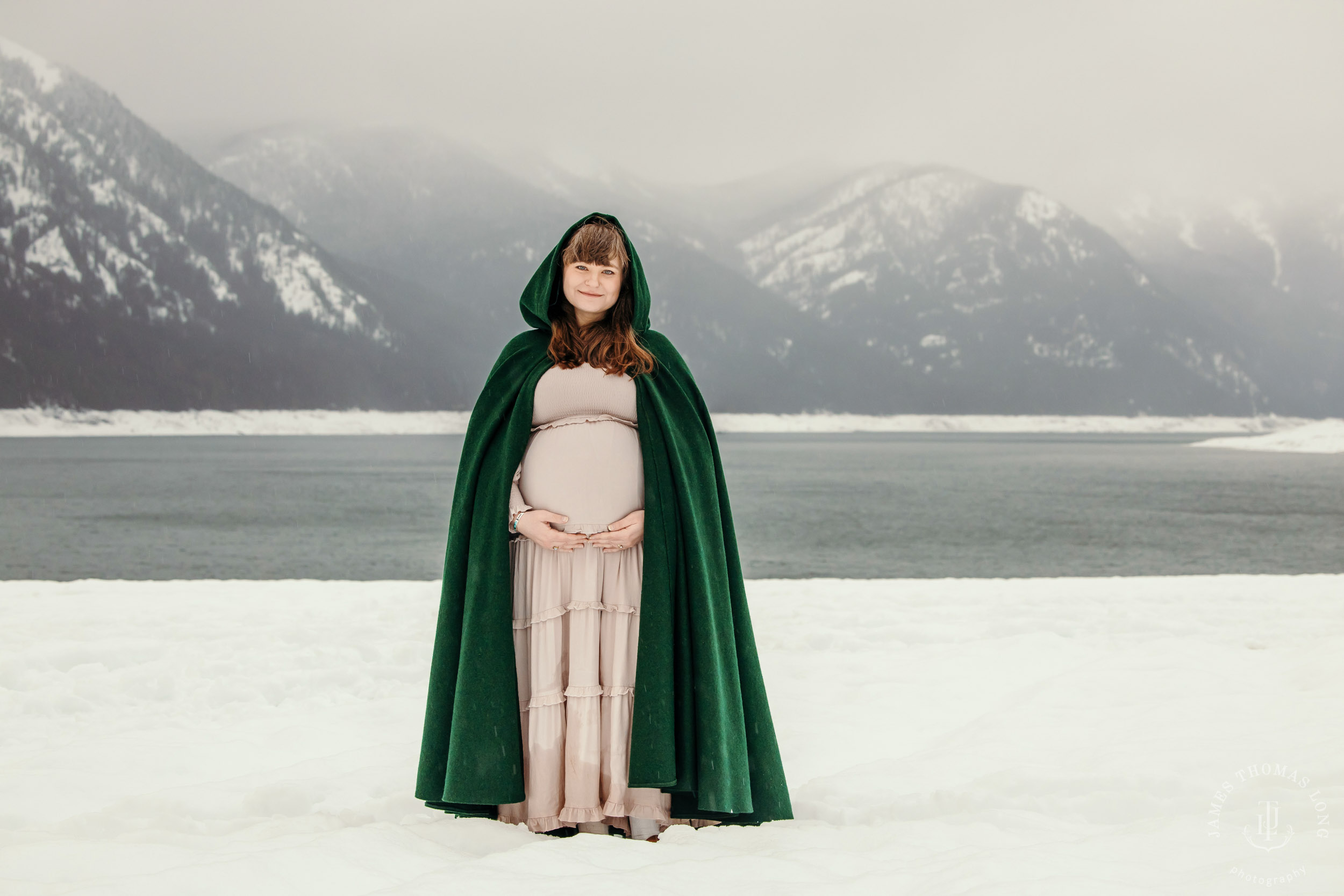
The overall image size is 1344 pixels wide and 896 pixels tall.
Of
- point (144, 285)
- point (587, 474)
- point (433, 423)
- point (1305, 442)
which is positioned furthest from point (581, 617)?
point (144, 285)

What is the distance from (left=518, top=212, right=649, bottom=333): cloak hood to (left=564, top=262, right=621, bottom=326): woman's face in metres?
0.03

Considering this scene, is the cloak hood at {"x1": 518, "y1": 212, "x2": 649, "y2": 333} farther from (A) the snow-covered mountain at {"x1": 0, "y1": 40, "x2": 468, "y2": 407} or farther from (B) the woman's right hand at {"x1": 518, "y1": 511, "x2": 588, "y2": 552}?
(A) the snow-covered mountain at {"x1": 0, "y1": 40, "x2": 468, "y2": 407}

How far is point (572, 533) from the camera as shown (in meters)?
2.21

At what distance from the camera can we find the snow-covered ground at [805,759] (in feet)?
6.48

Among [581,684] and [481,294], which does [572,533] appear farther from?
[481,294]

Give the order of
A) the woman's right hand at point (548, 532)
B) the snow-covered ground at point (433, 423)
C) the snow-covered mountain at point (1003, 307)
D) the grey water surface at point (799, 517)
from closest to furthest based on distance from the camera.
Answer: the woman's right hand at point (548, 532), the grey water surface at point (799, 517), the snow-covered ground at point (433, 423), the snow-covered mountain at point (1003, 307)

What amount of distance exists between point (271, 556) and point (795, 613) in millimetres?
21617

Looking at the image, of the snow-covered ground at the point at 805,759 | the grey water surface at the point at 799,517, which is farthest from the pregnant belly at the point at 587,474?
the grey water surface at the point at 799,517

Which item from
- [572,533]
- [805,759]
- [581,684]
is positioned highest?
[572,533]

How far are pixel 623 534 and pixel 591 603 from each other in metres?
0.18

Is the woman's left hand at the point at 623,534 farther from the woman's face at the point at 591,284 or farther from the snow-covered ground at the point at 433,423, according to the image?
the snow-covered ground at the point at 433,423

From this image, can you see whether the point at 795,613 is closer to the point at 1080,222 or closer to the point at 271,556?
the point at 271,556

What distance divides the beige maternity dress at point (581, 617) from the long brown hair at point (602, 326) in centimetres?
4

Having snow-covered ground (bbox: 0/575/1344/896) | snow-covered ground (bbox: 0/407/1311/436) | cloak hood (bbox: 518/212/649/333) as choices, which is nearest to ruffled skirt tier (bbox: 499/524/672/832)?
snow-covered ground (bbox: 0/575/1344/896)
